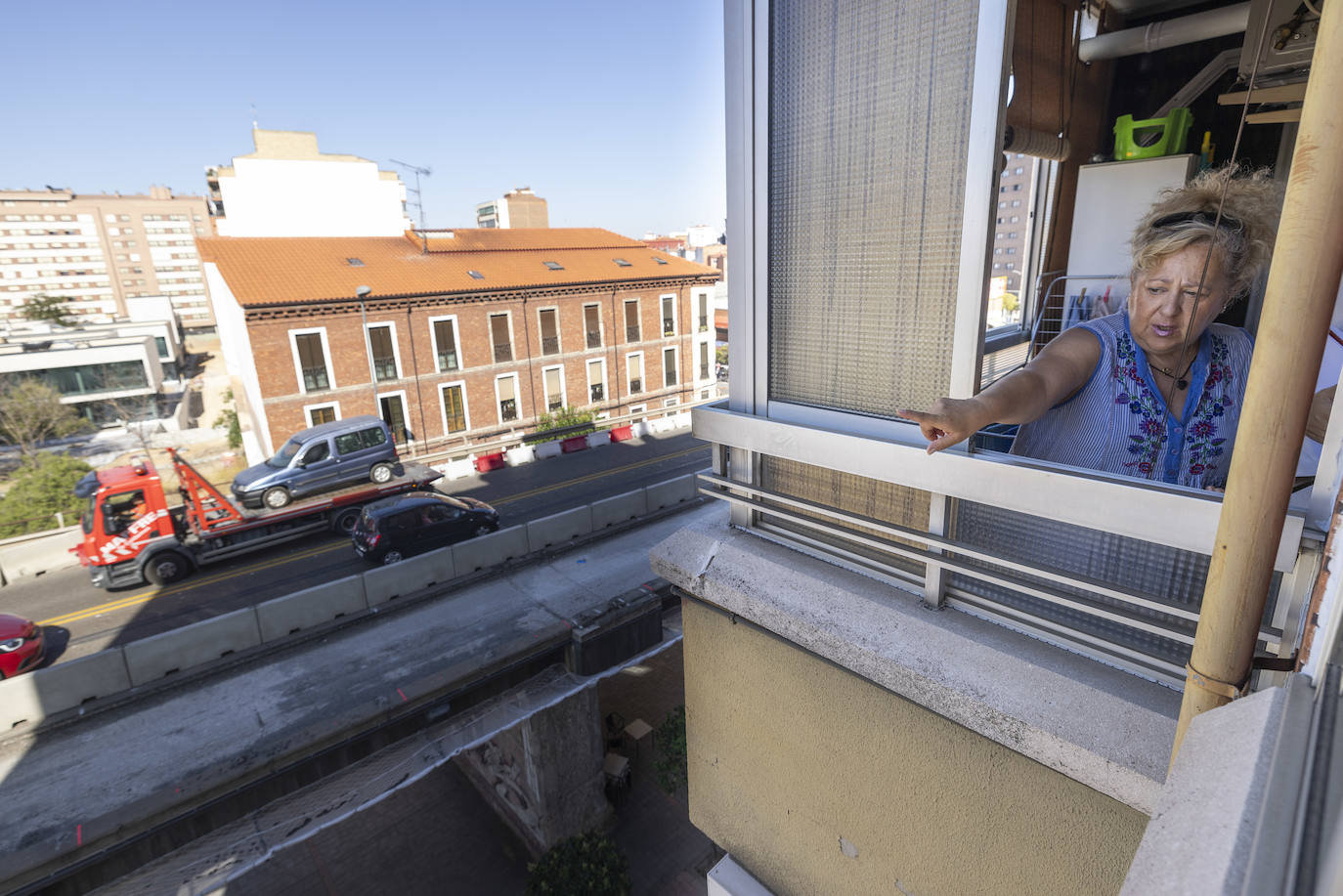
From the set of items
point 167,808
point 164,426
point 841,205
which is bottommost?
point 164,426

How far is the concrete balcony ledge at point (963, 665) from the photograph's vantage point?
1610mm

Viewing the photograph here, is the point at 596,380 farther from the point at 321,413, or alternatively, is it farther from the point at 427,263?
the point at 321,413

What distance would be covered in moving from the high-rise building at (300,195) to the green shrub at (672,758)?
28.4 meters

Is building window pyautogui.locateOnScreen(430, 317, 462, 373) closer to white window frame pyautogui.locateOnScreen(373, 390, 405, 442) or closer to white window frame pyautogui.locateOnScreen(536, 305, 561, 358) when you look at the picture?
white window frame pyautogui.locateOnScreen(373, 390, 405, 442)

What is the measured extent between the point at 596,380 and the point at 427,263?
823cm

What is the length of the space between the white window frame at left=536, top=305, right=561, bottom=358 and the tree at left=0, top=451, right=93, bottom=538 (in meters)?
15.1

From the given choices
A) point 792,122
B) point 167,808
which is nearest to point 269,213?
point 167,808

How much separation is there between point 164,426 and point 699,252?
6541cm

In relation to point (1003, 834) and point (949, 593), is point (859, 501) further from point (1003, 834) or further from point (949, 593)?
point (1003, 834)

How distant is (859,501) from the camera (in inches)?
95.3

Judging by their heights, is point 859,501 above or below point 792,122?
below

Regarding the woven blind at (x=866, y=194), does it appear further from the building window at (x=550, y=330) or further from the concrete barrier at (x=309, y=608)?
the building window at (x=550, y=330)

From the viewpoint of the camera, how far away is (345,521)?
1538cm

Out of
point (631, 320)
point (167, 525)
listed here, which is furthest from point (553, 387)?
point (167, 525)
